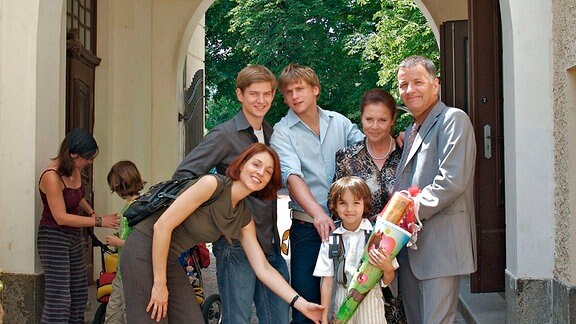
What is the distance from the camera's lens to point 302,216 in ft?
15.1

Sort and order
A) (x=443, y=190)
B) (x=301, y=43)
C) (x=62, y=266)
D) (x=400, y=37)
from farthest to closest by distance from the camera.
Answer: (x=301, y=43)
(x=400, y=37)
(x=62, y=266)
(x=443, y=190)

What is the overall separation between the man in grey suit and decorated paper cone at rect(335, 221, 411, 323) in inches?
7.7

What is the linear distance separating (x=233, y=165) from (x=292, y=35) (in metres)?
24.6

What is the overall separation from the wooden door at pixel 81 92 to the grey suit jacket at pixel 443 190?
186 inches

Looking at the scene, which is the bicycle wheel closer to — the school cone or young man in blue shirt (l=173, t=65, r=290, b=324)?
young man in blue shirt (l=173, t=65, r=290, b=324)

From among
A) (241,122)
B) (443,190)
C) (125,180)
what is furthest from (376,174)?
(125,180)

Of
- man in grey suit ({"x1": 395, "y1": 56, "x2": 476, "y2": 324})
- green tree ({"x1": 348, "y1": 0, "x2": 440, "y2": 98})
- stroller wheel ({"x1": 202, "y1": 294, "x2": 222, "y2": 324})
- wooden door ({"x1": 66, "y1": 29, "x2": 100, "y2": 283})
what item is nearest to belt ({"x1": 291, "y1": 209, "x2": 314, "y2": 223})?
man in grey suit ({"x1": 395, "y1": 56, "x2": 476, "y2": 324})

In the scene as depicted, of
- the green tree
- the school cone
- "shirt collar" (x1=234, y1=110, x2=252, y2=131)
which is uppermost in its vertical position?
the green tree

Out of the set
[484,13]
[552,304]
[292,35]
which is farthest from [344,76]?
[552,304]

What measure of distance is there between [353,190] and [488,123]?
2.73m

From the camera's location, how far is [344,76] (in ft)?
91.2

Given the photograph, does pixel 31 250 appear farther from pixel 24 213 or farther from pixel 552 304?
pixel 552 304

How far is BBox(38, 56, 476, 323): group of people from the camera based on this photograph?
3992mm

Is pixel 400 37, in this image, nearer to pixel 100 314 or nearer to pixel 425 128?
pixel 100 314
